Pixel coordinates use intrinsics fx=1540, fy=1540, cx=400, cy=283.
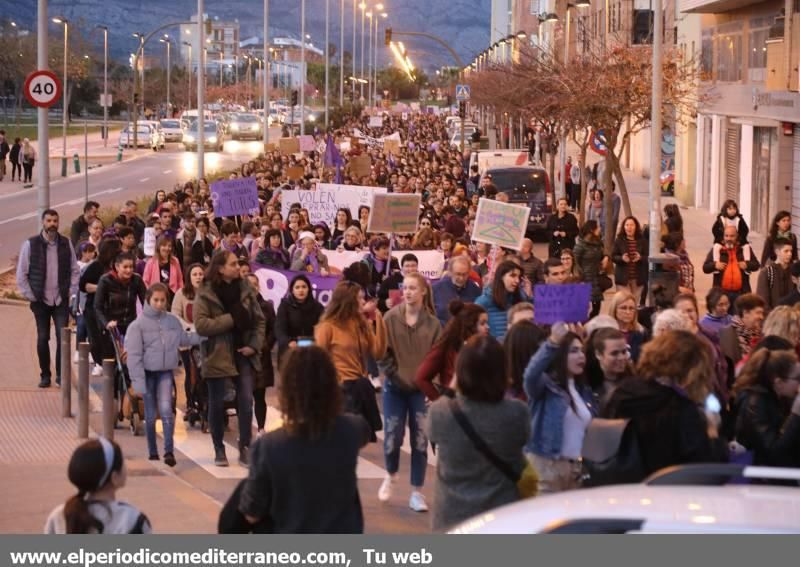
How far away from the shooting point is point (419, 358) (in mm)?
10312

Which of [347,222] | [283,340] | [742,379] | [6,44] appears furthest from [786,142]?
[6,44]

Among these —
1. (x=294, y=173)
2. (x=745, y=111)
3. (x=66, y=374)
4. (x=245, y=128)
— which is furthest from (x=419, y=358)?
(x=245, y=128)

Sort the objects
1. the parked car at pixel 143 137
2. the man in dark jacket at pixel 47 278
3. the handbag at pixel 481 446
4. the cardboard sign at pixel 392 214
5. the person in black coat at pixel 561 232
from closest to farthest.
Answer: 1. the handbag at pixel 481 446
2. the man in dark jacket at pixel 47 278
3. the cardboard sign at pixel 392 214
4. the person in black coat at pixel 561 232
5. the parked car at pixel 143 137

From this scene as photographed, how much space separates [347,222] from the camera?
68.9 feet

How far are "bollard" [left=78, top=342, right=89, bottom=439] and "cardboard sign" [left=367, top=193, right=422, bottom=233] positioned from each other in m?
5.55

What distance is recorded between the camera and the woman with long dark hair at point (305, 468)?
19.0 ft

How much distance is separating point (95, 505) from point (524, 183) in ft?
96.3

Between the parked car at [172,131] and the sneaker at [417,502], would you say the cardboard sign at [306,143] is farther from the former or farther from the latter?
the parked car at [172,131]

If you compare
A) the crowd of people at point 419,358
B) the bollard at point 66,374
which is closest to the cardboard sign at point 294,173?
the crowd of people at point 419,358

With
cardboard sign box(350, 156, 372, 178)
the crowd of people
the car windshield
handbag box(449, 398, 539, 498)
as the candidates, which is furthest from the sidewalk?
the car windshield

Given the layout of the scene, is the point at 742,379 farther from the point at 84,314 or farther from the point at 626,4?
the point at 626,4

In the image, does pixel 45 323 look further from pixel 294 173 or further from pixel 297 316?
pixel 294 173

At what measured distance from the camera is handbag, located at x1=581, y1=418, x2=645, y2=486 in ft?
22.3

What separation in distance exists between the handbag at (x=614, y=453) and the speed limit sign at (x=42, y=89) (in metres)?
13.3
